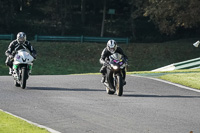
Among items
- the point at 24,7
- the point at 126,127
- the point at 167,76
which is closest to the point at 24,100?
the point at 126,127

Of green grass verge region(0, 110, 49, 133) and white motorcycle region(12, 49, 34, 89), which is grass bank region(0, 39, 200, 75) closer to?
white motorcycle region(12, 49, 34, 89)

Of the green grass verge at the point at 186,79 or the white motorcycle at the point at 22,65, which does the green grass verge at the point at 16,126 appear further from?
the green grass verge at the point at 186,79

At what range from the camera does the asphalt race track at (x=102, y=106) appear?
39.6 feet

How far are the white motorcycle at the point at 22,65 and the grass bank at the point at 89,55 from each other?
712 inches

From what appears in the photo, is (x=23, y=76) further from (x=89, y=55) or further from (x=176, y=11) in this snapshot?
(x=176, y=11)

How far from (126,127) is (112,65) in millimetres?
5863

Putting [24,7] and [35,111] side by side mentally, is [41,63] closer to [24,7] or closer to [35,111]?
[24,7]

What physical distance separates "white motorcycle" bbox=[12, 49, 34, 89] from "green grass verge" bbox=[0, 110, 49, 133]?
649 cm

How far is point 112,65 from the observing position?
1762 cm

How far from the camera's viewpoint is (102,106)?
15047mm

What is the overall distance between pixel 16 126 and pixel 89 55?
3257 cm

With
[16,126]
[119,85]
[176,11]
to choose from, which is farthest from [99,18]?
[16,126]

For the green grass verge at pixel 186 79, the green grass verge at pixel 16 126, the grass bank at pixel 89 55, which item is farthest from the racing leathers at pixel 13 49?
the grass bank at pixel 89 55

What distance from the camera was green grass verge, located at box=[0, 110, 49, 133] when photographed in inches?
433
